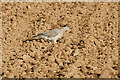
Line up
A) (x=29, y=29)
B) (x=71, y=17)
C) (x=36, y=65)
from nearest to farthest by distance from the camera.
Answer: (x=36, y=65) → (x=29, y=29) → (x=71, y=17)

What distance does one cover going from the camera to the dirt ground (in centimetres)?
645

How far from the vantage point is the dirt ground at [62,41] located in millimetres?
6453

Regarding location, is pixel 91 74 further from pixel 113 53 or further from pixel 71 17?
pixel 71 17

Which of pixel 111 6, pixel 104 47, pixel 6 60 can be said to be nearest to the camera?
pixel 6 60

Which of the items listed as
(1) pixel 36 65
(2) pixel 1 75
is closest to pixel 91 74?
(1) pixel 36 65

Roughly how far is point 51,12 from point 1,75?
489 centimetres

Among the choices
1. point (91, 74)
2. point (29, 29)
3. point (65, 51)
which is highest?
point (29, 29)

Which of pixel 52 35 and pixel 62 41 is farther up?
pixel 52 35

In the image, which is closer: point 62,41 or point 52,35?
point 52,35

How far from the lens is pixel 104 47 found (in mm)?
7676

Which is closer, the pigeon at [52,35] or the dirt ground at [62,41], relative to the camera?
the dirt ground at [62,41]

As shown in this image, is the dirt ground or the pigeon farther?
the pigeon

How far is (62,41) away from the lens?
8.17 meters

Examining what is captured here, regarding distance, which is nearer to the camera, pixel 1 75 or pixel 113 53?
pixel 1 75
